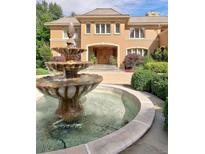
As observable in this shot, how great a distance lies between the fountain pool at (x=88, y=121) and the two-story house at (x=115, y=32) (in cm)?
1584

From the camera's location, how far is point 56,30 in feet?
81.3

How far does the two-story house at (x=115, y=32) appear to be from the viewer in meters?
22.6

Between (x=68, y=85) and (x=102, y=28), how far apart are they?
19.6 m

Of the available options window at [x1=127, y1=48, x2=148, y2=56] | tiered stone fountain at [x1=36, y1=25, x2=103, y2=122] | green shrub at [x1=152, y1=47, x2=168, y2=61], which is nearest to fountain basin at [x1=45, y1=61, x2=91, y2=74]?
tiered stone fountain at [x1=36, y1=25, x2=103, y2=122]

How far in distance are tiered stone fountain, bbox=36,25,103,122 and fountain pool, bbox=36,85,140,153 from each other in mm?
299

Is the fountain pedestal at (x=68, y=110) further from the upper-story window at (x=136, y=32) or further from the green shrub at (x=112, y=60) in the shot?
the upper-story window at (x=136, y=32)

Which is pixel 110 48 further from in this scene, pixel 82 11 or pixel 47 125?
pixel 47 125

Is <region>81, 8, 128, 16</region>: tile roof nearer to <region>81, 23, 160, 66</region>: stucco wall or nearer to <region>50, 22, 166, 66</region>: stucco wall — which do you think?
<region>50, 22, 166, 66</region>: stucco wall

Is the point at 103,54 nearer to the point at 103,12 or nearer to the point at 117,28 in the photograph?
the point at 117,28

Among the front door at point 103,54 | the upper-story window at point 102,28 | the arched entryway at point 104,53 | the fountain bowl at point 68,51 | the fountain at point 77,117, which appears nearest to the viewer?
the fountain at point 77,117

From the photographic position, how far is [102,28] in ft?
75.7

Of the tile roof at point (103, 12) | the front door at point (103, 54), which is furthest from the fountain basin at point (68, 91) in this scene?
the front door at point (103, 54)
